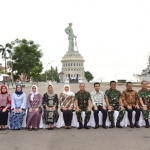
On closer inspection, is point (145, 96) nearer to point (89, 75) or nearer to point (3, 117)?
point (3, 117)

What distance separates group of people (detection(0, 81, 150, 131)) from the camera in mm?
9016

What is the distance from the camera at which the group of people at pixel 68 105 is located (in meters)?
9.02

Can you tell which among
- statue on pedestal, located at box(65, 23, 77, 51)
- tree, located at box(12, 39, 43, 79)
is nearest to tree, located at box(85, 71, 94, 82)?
statue on pedestal, located at box(65, 23, 77, 51)

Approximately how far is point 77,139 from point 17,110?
2533 mm

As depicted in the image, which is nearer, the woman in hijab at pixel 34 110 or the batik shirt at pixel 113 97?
the woman in hijab at pixel 34 110

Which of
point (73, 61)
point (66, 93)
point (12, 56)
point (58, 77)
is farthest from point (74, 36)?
point (66, 93)

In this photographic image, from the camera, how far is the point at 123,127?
30.5 feet

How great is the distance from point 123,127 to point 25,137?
315cm

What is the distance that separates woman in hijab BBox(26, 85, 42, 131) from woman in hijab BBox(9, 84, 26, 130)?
183 mm

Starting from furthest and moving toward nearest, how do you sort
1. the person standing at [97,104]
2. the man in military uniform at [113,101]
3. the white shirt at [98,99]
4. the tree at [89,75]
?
the tree at [89,75]
the white shirt at [98,99]
the man in military uniform at [113,101]
the person standing at [97,104]

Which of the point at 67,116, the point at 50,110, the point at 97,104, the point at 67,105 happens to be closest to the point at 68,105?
the point at 67,105

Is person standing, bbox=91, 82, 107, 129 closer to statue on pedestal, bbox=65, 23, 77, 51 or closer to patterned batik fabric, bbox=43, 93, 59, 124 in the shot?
patterned batik fabric, bbox=43, 93, 59, 124

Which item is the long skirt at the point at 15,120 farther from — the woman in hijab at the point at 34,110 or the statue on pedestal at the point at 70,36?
the statue on pedestal at the point at 70,36

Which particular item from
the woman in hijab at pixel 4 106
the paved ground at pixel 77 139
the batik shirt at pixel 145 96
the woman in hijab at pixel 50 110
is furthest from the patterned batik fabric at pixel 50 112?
the batik shirt at pixel 145 96
